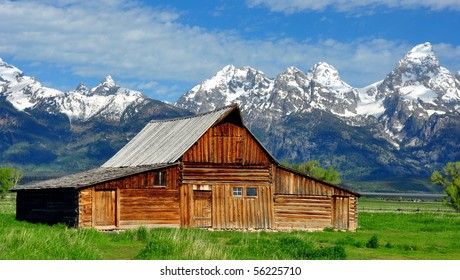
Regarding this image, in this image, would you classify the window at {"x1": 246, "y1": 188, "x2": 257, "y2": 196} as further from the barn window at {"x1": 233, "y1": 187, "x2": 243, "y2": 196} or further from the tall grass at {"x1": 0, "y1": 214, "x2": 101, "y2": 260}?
the tall grass at {"x1": 0, "y1": 214, "x2": 101, "y2": 260}

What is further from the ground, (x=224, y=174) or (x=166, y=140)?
(x=166, y=140)

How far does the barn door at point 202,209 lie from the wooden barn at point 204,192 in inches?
2.9

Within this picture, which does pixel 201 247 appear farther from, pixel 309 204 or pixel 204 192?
pixel 309 204

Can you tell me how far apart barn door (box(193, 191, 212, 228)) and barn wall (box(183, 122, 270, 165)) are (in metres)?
2.51

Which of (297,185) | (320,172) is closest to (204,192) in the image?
(297,185)

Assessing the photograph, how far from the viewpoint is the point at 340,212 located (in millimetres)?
60000

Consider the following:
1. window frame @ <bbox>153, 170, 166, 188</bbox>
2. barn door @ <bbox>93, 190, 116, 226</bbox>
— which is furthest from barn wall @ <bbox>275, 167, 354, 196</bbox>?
barn door @ <bbox>93, 190, 116, 226</bbox>

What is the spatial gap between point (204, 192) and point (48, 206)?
472 inches

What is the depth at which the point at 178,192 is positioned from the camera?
2192 inches

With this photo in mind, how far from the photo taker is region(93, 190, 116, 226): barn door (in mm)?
52219

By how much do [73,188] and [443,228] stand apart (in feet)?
95.9

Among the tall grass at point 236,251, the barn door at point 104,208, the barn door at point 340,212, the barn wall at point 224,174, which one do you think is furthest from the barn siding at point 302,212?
the tall grass at point 236,251

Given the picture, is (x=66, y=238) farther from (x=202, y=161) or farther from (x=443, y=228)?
(x=443, y=228)

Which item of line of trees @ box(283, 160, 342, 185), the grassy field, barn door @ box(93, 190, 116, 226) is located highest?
line of trees @ box(283, 160, 342, 185)
